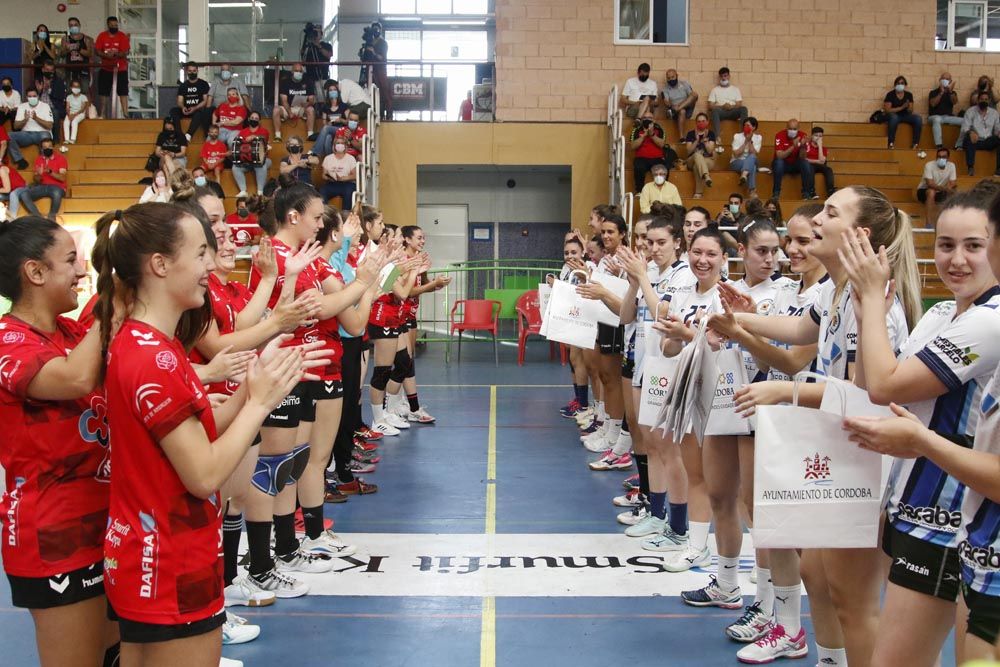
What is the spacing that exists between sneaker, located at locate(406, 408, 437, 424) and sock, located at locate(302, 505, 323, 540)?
3.92 m

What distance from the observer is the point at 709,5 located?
57.1ft

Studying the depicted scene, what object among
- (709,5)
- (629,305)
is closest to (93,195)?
(709,5)

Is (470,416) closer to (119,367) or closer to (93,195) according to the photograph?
(119,367)

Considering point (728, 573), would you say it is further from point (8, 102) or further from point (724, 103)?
point (8, 102)

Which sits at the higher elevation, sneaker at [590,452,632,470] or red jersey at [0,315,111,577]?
red jersey at [0,315,111,577]

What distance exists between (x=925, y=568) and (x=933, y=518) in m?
0.12

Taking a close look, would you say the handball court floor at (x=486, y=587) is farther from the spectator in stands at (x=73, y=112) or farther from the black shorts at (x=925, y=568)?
the spectator in stands at (x=73, y=112)

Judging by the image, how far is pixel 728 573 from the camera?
441 centimetres

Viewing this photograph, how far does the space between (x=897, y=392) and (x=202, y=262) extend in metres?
1.75

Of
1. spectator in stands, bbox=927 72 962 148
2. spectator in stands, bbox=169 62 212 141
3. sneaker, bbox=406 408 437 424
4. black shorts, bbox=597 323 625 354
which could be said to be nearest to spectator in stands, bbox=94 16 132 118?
spectator in stands, bbox=169 62 212 141

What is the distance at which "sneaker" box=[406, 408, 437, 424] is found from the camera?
911cm

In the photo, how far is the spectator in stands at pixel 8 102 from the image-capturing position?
54.1 feet

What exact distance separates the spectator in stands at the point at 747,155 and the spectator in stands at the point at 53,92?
12.6 metres

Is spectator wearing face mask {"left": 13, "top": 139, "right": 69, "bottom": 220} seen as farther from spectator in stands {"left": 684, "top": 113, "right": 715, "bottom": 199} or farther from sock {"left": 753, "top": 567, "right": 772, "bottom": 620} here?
sock {"left": 753, "top": 567, "right": 772, "bottom": 620}
